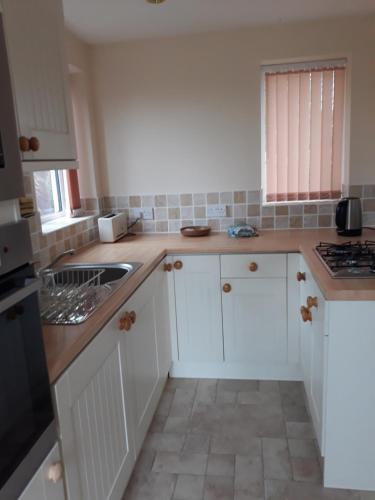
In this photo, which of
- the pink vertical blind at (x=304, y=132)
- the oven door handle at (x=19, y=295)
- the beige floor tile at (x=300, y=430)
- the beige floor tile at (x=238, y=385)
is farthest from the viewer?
the pink vertical blind at (x=304, y=132)

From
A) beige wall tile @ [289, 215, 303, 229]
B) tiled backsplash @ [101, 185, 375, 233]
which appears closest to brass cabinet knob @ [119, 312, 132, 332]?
tiled backsplash @ [101, 185, 375, 233]

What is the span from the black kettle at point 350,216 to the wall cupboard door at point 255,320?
1.85ft

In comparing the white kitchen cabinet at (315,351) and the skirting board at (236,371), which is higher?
the white kitchen cabinet at (315,351)

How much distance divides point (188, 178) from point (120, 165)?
507mm

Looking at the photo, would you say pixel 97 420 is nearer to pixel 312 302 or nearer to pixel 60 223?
pixel 312 302

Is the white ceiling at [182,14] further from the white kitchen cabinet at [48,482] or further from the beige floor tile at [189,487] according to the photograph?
the beige floor tile at [189,487]

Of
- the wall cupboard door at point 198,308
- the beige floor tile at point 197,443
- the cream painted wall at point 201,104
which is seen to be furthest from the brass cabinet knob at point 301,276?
the beige floor tile at point 197,443

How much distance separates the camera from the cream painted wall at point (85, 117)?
2.69m

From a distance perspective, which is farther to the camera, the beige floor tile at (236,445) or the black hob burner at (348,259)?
the beige floor tile at (236,445)

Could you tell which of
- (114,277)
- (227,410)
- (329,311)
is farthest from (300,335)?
(114,277)

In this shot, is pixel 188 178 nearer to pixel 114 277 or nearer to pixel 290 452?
pixel 114 277

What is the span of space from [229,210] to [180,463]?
165 cm

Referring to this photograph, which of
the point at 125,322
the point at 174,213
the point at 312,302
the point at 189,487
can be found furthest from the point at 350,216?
the point at 189,487

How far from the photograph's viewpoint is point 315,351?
1863 millimetres
